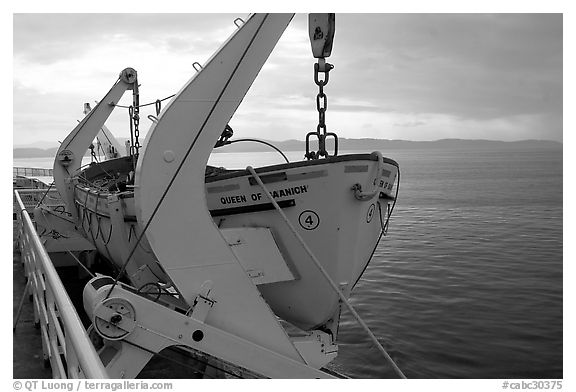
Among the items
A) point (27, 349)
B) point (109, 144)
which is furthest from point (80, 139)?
point (27, 349)

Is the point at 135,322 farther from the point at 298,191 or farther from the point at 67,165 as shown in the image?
the point at 67,165

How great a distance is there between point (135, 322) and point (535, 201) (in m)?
31.2

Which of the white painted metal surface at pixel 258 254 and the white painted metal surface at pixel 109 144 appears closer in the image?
the white painted metal surface at pixel 258 254

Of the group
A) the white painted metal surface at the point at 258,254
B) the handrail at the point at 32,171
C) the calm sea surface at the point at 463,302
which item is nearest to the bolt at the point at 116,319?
the white painted metal surface at the point at 258,254

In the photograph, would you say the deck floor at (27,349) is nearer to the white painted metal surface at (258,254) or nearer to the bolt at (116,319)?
the bolt at (116,319)

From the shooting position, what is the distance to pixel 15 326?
14.8ft

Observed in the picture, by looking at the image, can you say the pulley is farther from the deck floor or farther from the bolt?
the deck floor

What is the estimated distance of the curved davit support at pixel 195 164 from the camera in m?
3.82

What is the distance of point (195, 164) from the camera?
3.92 meters

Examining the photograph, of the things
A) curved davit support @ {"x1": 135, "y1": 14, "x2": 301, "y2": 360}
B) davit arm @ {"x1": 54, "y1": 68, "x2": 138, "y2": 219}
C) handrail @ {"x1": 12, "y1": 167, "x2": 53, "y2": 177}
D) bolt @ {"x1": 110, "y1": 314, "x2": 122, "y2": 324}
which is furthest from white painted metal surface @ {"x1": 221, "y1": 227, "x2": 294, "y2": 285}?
handrail @ {"x1": 12, "y1": 167, "x2": 53, "y2": 177}

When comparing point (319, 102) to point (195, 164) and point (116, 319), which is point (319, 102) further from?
point (116, 319)

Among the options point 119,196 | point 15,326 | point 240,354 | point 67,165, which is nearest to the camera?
point 240,354

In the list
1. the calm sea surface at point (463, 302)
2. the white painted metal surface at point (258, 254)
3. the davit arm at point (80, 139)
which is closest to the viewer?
the white painted metal surface at point (258, 254)
